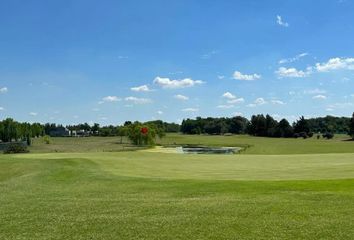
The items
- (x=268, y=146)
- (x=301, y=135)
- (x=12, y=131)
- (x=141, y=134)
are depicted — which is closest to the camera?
(x=268, y=146)

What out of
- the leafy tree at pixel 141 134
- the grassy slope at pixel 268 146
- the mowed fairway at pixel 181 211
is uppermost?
the leafy tree at pixel 141 134

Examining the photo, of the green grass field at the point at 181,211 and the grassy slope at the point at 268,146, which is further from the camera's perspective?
the grassy slope at the point at 268,146

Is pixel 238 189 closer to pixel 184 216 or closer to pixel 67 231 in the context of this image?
pixel 184 216

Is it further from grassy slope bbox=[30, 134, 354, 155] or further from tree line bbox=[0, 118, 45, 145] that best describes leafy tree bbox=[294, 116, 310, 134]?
tree line bbox=[0, 118, 45, 145]

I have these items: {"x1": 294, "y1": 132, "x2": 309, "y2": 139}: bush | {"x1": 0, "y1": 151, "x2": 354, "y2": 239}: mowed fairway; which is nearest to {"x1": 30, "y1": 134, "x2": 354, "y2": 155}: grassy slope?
{"x1": 294, "y1": 132, "x2": 309, "y2": 139}: bush

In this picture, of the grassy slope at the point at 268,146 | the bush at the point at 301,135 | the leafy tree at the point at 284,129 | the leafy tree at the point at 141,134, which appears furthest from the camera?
the leafy tree at the point at 284,129

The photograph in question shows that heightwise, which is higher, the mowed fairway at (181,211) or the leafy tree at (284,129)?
the leafy tree at (284,129)

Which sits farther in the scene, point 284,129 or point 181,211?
point 284,129

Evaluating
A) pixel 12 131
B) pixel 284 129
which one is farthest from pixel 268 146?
pixel 12 131

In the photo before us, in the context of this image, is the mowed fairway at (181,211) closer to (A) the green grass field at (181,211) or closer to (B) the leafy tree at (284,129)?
(A) the green grass field at (181,211)

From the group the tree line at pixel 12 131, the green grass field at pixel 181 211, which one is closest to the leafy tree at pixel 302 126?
the tree line at pixel 12 131

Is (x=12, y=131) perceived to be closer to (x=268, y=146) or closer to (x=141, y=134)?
(x=141, y=134)

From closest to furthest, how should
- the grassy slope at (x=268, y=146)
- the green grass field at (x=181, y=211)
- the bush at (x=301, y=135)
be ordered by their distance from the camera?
the green grass field at (x=181, y=211) → the grassy slope at (x=268, y=146) → the bush at (x=301, y=135)

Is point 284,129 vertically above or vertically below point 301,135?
above
